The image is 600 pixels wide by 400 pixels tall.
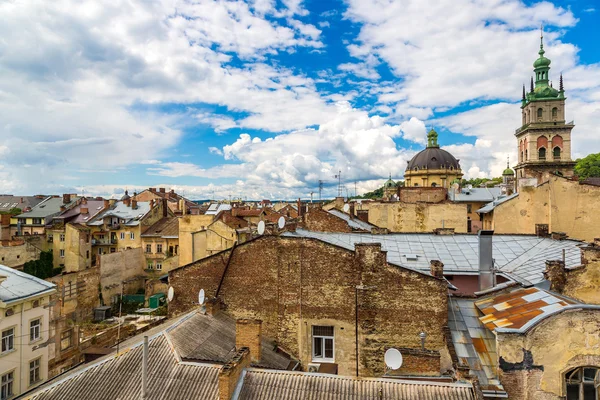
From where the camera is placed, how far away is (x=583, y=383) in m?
11.3

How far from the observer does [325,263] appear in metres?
17.8

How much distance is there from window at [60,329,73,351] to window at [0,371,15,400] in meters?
4.94

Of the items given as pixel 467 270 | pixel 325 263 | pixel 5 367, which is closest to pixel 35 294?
pixel 5 367

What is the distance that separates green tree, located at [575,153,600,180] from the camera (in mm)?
116838

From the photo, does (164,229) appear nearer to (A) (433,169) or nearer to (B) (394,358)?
(B) (394,358)

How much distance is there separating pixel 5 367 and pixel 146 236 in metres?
38.9

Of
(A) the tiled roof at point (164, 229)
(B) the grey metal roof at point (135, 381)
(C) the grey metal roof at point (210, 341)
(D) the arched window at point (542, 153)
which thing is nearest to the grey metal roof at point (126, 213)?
(A) the tiled roof at point (164, 229)

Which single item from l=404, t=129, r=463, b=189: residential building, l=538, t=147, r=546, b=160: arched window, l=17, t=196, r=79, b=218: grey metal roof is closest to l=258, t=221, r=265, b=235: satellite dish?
l=17, t=196, r=79, b=218: grey metal roof

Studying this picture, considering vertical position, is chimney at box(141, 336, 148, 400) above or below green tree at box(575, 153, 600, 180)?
below

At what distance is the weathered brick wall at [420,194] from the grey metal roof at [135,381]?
1985 inches

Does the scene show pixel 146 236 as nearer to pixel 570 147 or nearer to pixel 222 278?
pixel 222 278

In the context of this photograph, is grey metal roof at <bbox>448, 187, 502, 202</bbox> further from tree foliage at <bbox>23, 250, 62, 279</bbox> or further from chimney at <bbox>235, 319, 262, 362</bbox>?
tree foliage at <bbox>23, 250, 62, 279</bbox>

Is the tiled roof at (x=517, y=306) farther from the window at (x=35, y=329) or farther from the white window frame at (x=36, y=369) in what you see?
the white window frame at (x=36, y=369)

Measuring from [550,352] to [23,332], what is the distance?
27.7 metres
